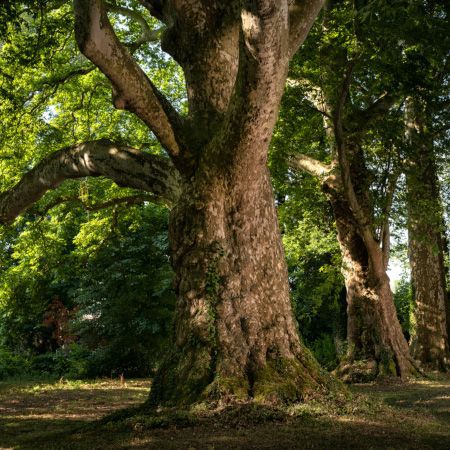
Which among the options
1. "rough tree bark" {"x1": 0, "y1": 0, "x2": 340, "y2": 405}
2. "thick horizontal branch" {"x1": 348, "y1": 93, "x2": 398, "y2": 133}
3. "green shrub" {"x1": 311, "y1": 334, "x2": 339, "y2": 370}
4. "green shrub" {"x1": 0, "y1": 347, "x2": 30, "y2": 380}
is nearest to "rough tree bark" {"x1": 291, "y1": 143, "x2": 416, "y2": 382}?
"thick horizontal branch" {"x1": 348, "y1": 93, "x2": 398, "y2": 133}

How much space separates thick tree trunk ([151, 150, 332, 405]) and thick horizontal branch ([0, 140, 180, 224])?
1.06 m

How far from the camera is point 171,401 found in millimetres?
6535

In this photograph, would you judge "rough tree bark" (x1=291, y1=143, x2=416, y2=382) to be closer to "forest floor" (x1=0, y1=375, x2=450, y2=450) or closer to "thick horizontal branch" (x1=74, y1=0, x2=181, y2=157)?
"forest floor" (x1=0, y1=375, x2=450, y2=450)

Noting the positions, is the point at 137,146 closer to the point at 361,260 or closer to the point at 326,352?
the point at 361,260

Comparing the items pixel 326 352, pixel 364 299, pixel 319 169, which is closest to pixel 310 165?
pixel 319 169

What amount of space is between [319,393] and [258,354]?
899mm

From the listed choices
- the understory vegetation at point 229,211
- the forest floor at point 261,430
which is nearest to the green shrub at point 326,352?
the understory vegetation at point 229,211

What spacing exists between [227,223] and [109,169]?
250 cm

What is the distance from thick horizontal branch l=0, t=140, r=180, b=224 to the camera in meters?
8.46

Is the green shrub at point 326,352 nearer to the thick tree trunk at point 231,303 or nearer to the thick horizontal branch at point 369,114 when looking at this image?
the thick horizontal branch at point 369,114

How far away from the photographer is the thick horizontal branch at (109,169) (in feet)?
27.8

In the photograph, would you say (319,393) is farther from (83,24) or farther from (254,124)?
(83,24)

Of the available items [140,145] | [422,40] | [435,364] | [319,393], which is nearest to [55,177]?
[319,393]

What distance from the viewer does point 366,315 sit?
14430mm
